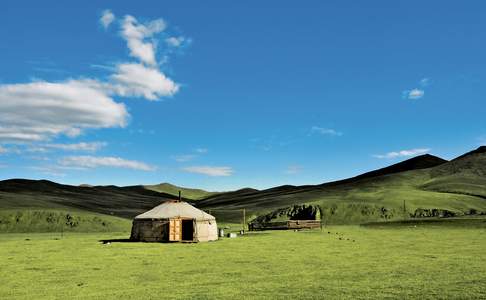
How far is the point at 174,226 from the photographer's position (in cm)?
4250

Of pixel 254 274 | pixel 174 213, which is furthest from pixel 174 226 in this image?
pixel 254 274

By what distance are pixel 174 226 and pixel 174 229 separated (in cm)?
27

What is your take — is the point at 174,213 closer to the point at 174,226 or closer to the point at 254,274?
the point at 174,226

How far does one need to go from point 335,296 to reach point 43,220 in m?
67.1

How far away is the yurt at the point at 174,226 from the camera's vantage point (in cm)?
4247

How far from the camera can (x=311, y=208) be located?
87.2 metres

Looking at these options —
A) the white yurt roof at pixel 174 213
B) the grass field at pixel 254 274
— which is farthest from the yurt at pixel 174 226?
the grass field at pixel 254 274

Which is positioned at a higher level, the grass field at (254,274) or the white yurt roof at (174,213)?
the white yurt roof at (174,213)

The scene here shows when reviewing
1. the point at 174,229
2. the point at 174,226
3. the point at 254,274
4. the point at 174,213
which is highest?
the point at 174,213

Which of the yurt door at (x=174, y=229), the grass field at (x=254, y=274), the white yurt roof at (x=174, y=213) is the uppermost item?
the white yurt roof at (x=174, y=213)

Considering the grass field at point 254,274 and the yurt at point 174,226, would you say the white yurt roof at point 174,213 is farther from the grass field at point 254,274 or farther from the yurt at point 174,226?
the grass field at point 254,274

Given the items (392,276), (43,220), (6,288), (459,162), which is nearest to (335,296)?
(392,276)

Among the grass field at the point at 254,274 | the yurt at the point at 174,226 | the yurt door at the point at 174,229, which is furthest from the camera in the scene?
the yurt at the point at 174,226

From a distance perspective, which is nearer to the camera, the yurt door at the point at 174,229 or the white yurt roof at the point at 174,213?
the yurt door at the point at 174,229
